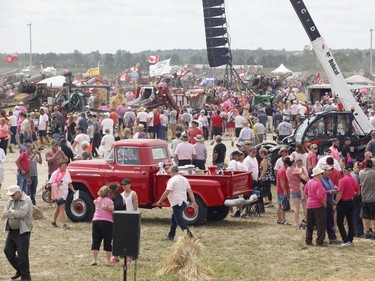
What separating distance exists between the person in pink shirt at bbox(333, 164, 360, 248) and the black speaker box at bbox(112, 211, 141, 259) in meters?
5.18

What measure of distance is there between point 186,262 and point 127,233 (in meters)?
1.86

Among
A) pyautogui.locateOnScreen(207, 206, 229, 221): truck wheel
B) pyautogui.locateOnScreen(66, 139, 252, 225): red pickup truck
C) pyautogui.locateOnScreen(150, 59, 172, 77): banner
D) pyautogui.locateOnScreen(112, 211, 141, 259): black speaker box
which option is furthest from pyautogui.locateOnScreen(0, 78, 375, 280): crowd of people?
pyautogui.locateOnScreen(150, 59, 172, 77): banner

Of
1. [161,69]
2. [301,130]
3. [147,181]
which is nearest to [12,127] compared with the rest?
[301,130]

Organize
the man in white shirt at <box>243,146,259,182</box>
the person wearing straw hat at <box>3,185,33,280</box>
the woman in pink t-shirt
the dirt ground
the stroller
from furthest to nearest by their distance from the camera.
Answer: the man in white shirt at <box>243,146,259,182</box> → the stroller → the woman in pink t-shirt → the dirt ground → the person wearing straw hat at <box>3,185,33,280</box>

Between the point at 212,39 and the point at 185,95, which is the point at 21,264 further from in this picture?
the point at 212,39

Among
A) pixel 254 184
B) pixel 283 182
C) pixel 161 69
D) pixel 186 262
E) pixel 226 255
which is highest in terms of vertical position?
pixel 161 69

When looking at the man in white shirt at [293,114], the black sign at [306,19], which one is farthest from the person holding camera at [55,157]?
the man in white shirt at [293,114]

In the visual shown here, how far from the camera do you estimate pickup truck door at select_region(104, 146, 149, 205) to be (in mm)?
19413

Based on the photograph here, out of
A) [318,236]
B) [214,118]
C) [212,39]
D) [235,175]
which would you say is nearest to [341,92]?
[214,118]

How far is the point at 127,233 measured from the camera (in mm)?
13258

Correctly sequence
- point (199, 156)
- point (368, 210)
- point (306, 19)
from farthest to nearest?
point (306, 19), point (199, 156), point (368, 210)

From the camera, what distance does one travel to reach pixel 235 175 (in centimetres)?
1944

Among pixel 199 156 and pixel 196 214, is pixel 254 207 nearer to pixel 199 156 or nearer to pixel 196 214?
pixel 196 214

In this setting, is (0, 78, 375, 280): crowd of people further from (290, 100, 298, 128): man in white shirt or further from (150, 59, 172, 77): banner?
(150, 59, 172, 77): banner
